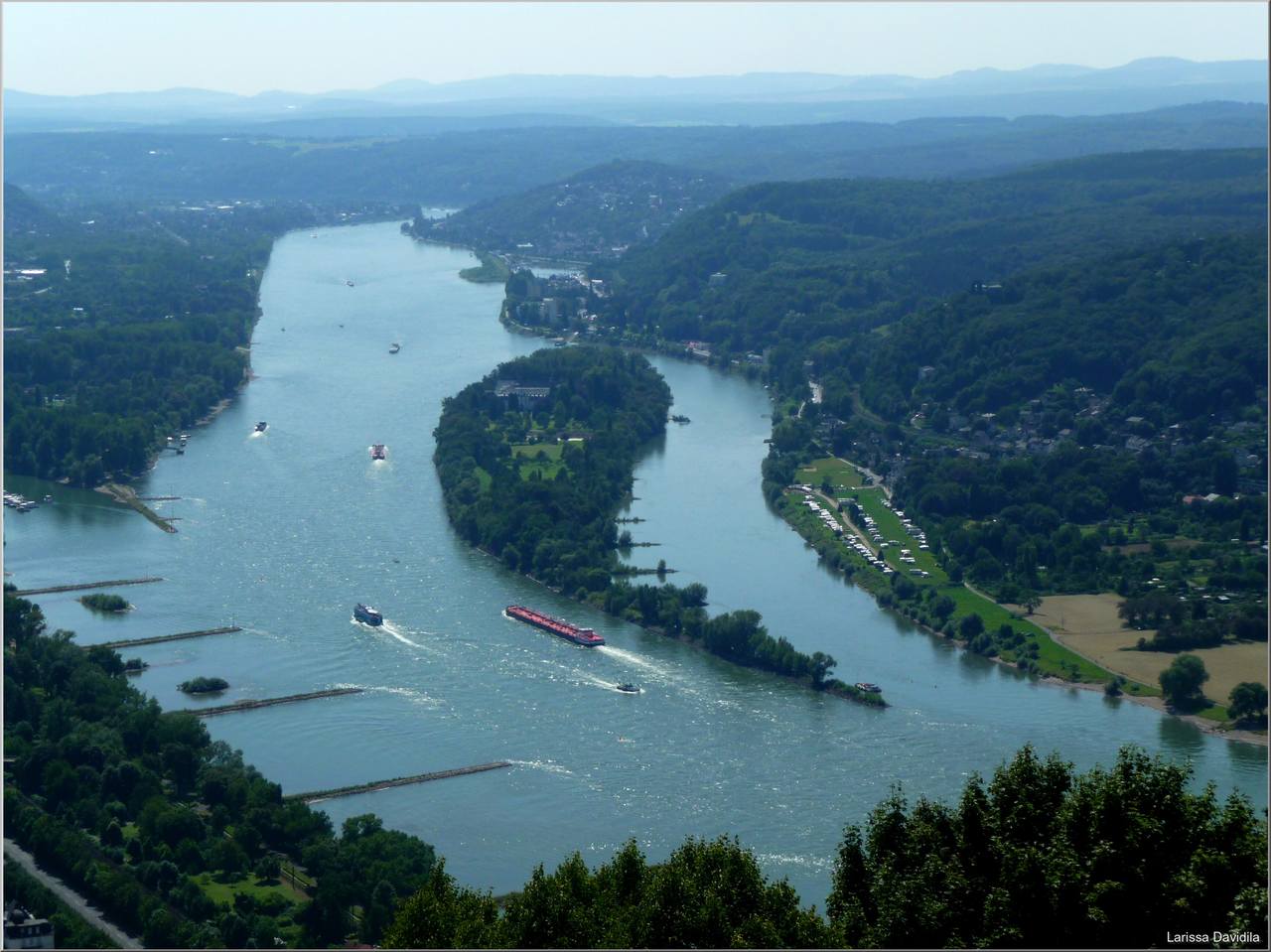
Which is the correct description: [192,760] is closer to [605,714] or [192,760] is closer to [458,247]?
[605,714]

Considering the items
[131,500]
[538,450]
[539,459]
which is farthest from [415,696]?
[538,450]

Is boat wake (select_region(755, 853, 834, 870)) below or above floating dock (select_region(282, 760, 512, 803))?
above

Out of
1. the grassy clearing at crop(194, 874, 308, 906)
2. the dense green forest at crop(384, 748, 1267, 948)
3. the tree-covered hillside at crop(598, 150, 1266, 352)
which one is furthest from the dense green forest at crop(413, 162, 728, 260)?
the dense green forest at crop(384, 748, 1267, 948)

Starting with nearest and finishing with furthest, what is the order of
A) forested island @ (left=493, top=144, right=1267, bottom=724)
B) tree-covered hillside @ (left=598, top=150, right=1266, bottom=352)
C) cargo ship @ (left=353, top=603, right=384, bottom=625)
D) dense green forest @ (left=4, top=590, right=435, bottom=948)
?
dense green forest @ (left=4, top=590, right=435, bottom=948), cargo ship @ (left=353, top=603, right=384, bottom=625), forested island @ (left=493, top=144, right=1267, bottom=724), tree-covered hillside @ (left=598, top=150, right=1266, bottom=352)

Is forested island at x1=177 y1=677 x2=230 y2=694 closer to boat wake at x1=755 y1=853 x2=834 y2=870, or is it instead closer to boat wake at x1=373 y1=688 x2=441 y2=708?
boat wake at x1=373 y1=688 x2=441 y2=708

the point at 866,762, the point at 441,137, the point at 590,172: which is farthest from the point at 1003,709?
the point at 441,137

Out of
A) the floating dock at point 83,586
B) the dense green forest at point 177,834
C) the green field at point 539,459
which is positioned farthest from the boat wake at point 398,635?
the green field at point 539,459

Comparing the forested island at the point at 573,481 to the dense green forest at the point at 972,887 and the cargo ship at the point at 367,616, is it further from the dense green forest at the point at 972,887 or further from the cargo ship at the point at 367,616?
the dense green forest at the point at 972,887
